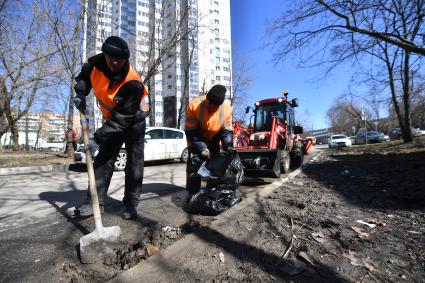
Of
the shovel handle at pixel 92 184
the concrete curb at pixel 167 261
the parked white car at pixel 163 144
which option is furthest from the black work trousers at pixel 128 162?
the parked white car at pixel 163 144

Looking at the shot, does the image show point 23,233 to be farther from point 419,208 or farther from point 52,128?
point 52,128

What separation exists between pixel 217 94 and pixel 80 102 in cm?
158

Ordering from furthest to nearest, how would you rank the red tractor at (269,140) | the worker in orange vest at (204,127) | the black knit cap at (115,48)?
the red tractor at (269,140)
the worker in orange vest at (204,127)
the black knit cap at (115,48)

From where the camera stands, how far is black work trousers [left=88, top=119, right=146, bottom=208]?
299cm

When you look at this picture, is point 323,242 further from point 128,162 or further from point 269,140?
point 269,140

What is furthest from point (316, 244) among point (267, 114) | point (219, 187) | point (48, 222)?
point (267, 114)

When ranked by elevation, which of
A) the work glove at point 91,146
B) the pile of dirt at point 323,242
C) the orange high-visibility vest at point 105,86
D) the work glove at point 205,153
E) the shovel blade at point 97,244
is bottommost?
the pile of dirt at point 323,242

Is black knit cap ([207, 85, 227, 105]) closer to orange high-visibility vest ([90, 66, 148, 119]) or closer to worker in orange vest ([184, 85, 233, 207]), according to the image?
worker in orange vest ([184, 85, 233, 207])

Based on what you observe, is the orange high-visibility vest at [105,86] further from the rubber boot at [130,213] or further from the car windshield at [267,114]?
the car windshield at [267,114]

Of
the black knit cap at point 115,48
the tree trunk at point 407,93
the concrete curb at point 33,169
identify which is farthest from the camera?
the tree trunk at point 407,93

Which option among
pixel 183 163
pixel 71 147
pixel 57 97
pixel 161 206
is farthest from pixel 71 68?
pixel 161 206

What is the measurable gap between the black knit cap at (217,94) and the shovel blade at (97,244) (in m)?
1.95

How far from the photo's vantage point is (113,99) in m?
2.75

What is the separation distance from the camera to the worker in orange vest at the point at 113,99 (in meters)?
2.71
